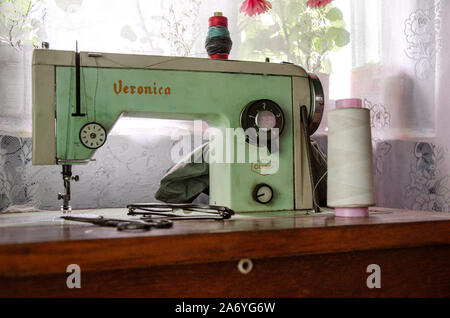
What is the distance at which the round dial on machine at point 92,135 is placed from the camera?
864mm

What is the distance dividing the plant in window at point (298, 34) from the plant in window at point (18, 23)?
Answer: 0.72 meters

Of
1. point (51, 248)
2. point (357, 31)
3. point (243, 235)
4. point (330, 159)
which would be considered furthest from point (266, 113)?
point (357, 31)

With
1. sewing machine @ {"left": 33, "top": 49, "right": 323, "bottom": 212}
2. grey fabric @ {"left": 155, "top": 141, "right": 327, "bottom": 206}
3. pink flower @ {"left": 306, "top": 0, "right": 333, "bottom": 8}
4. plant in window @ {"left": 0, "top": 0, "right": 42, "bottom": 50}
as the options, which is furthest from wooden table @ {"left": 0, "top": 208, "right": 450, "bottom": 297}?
pink flower @ {"left": 306, "top": 0, "right": 333, "bottom": 8}

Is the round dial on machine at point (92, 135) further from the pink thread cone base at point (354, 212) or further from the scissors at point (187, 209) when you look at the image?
the pink thread cone base at point (354, 212)

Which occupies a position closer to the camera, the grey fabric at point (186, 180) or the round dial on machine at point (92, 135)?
the round dial on machine at point (92, 135)

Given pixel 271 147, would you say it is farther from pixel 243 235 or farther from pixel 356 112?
pixel 243 235

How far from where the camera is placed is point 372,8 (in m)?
1.56

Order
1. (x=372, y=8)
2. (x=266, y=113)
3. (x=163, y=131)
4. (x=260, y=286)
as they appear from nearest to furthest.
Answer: (x=260, y=286) < (x=266, y=113) < (x=163, y=131) < (x=372, y=8)

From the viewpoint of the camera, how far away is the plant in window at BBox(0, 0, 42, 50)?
1.17 m

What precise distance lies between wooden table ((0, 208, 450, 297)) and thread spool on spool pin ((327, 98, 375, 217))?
0.14ft

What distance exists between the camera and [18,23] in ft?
3.86

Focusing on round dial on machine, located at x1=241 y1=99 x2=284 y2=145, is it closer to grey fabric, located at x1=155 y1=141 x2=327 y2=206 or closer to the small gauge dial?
the small gauge dial

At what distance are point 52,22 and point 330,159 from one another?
3.10 feet

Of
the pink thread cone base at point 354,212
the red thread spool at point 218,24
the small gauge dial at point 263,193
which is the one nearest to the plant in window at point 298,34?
the red thread spool at point 218,24
